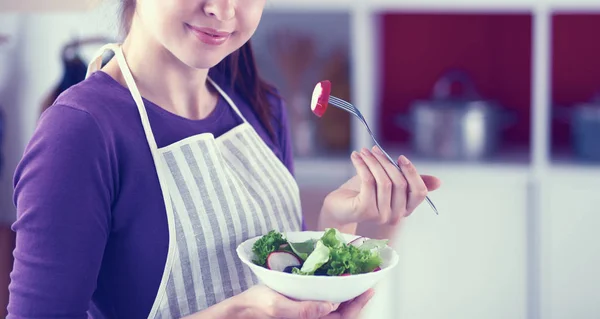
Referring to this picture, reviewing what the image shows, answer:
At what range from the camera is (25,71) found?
2312 millimetres

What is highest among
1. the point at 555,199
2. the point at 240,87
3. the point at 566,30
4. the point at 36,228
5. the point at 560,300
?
the point at 566,30

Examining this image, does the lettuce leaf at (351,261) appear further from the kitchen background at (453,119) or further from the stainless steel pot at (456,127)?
the stainless steel pot at (456,127)

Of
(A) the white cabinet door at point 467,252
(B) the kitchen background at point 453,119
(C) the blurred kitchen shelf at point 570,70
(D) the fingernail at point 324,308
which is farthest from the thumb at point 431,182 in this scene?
(C) the blurred kitchen shelf at point 570,70

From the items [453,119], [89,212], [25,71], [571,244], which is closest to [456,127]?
[453,119]

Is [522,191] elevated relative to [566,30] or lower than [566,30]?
lower

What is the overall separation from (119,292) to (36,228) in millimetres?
163

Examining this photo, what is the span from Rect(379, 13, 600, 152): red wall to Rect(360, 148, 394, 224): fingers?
189 centimetres

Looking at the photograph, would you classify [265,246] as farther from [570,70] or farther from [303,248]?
[570,70]

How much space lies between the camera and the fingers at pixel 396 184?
102 centimetres

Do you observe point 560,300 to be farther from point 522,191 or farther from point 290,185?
point 290,185

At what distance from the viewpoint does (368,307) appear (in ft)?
7.07

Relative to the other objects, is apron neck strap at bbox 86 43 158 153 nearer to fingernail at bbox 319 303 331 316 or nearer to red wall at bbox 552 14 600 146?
fingernail at bbox 319 303 331 316

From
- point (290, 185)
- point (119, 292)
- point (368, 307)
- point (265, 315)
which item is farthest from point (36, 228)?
point (368, 307)

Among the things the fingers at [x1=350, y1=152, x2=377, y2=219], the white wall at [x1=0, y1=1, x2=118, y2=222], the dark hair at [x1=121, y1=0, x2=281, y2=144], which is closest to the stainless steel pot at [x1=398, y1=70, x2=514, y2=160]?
the white wall at [x1=0, y1=1, x2=118, y2=222]
